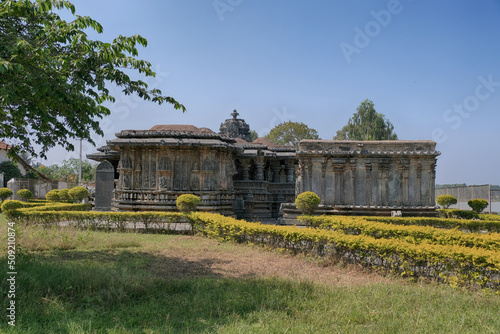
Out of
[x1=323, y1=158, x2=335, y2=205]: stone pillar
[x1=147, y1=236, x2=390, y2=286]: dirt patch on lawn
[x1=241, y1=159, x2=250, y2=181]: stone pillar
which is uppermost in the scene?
[x1=241, y1=159, x2=250, y2=181]: stone pillar

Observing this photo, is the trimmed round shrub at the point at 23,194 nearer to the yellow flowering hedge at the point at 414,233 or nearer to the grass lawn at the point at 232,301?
the grass lawn at the point at 232,301

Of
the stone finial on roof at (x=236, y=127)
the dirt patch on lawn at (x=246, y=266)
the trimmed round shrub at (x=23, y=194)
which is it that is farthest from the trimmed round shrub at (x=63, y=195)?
the dirt patch on lawn at (x=246, y=266)

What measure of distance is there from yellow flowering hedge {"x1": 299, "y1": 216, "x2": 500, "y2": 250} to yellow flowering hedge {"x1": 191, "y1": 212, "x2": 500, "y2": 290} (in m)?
1.18

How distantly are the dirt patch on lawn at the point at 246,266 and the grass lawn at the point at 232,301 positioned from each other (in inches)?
1.6

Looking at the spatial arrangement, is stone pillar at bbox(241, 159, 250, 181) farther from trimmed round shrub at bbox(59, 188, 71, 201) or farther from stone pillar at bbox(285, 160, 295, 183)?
trimmed round shrub at bbox(59, 188, 71, 201)

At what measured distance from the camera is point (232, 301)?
5105 mm

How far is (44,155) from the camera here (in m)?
8.17

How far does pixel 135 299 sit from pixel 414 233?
697 centimetres

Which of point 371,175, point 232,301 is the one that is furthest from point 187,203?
point 232,301

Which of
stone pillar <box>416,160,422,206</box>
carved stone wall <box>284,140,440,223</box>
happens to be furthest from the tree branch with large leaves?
stone pillar <box>416,160,422,206</box>

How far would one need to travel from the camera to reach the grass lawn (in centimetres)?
428

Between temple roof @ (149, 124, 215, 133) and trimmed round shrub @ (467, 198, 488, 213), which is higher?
temple roof @ (149, 124, 215, 133)

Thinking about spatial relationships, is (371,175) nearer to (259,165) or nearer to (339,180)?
(339,180)

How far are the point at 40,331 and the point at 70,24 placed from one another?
4.86 m
